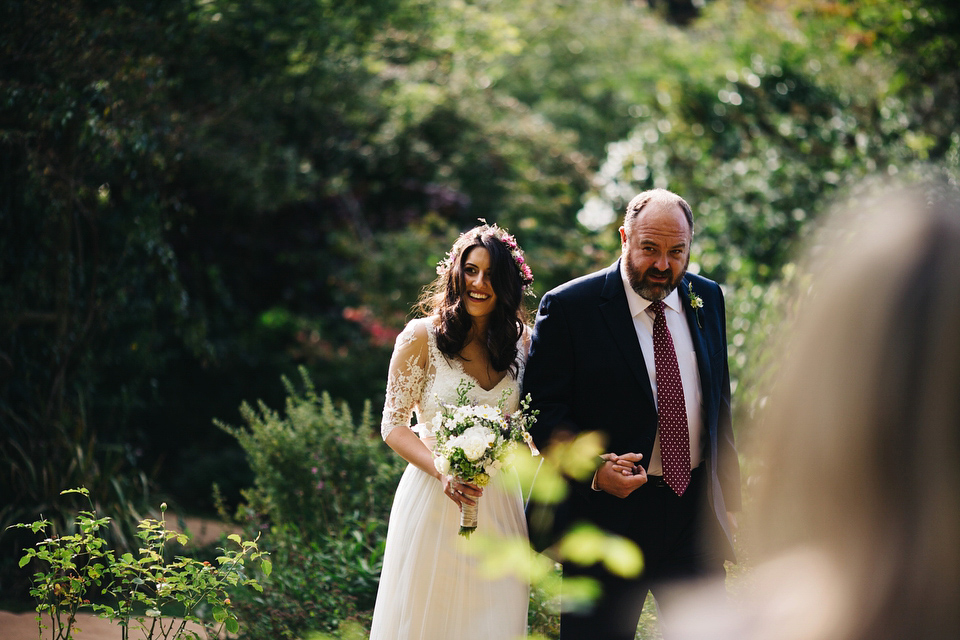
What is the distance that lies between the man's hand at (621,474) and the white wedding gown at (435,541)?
635 millimetres

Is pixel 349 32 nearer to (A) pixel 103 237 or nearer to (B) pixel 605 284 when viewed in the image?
(A) pixel 103 237

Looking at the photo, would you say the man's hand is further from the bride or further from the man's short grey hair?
the man's short grey hair

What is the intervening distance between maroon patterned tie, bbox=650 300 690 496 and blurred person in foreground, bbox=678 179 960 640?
196 centimetres

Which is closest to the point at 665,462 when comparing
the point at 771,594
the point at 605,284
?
the point at 605,284

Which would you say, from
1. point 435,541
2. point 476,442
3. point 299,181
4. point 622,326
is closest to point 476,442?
point 476,442

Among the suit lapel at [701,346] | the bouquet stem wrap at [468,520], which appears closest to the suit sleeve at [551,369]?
the bouquet stem wrap at [468,520]

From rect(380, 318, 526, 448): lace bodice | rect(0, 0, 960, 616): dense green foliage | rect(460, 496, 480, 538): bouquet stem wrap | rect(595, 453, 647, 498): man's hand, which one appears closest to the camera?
rect(595, 453, 647, 498): man's hand

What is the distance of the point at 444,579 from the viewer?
3.55m

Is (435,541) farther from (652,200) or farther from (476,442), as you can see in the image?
(652,200)

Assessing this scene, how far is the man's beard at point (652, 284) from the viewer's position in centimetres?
Result: 334

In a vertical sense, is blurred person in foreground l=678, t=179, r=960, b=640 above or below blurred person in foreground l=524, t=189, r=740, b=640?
above

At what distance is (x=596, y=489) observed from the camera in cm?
326

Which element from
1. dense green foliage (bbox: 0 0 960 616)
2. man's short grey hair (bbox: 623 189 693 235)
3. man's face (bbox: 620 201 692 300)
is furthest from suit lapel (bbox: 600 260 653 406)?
dense green foliage (bbox: 0 0 960 616)

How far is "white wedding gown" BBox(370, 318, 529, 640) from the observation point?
3.50m
